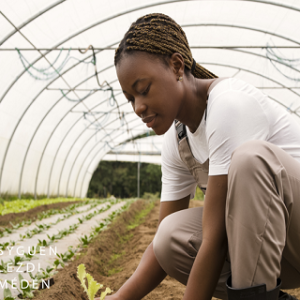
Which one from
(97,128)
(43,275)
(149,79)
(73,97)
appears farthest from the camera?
(97,128)

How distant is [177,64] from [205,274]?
0.86 m

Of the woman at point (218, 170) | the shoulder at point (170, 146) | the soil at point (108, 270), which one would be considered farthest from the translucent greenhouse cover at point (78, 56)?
the woman at point (218, 170)

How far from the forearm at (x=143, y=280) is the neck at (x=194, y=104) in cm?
67

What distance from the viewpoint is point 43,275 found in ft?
8.34

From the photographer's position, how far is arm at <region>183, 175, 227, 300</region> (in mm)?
1154

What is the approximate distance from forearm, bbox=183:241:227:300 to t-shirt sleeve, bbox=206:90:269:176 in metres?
Answer: 0.28

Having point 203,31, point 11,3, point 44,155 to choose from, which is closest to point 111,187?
Result: point 44,155

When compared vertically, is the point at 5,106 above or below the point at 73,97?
below

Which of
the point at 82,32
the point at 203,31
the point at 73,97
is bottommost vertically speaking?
the point at 73,97

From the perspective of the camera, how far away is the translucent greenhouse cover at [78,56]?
25.1 ft

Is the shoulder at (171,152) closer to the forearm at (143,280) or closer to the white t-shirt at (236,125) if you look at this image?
the white t-shirt at (236,125)

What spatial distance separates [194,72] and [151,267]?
965 millimetres

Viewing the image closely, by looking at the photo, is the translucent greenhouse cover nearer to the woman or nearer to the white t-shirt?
the woman

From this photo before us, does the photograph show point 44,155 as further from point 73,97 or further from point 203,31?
point 203,31
